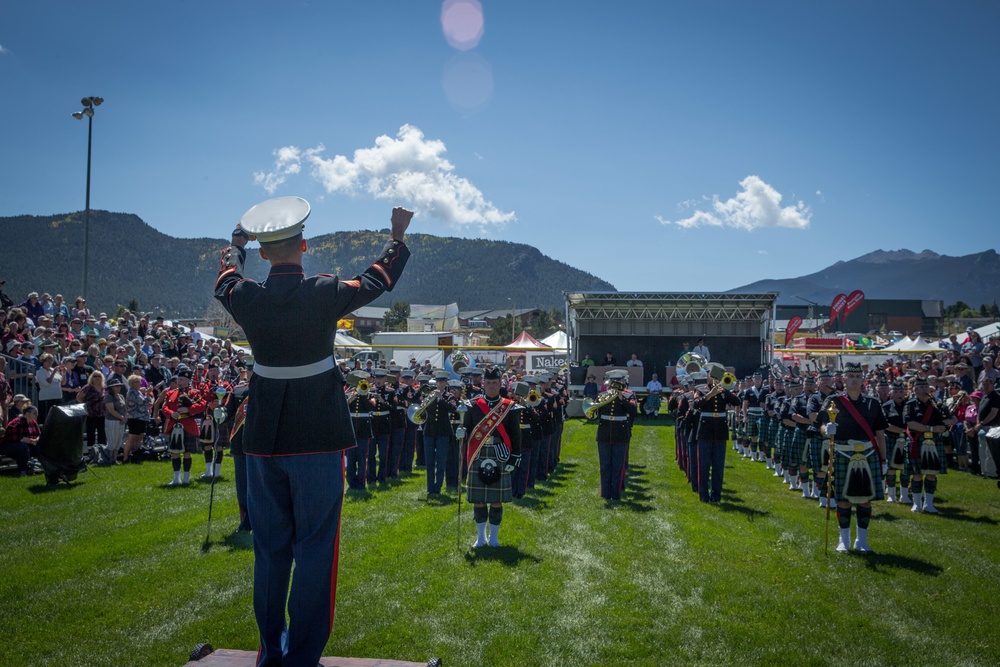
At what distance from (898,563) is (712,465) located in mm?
4380

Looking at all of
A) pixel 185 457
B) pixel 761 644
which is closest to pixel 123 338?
pixel 185 457

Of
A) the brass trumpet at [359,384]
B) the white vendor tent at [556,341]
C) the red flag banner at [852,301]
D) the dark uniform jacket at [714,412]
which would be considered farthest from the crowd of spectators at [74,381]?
the red flag banner at [852,301]

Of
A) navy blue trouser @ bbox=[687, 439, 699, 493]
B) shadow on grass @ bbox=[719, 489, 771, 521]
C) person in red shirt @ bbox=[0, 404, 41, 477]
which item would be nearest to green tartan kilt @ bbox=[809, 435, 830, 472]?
shadow on grass @ bbox=[719, 489, 771, 521]

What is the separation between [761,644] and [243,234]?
528cm

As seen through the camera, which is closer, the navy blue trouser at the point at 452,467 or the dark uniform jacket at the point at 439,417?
the dark uniform jacket at the point at 439,417

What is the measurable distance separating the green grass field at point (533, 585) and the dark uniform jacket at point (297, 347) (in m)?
2.75

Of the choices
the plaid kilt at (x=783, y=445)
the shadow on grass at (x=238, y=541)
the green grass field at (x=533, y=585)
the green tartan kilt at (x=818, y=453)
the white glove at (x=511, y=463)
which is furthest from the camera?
the plaid kilt at (x=783, y=445)

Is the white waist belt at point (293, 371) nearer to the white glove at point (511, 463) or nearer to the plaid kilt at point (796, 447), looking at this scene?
the white glove at point (511, 463)

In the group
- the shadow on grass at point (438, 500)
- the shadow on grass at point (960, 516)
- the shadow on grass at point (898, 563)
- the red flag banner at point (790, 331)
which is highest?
the red flag banner at point (790, 331)

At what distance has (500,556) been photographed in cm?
840

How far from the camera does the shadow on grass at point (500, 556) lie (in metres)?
8.15

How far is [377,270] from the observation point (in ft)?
11.6

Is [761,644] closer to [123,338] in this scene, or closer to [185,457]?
[185,457]

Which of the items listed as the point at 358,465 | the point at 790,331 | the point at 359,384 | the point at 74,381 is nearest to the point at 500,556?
the point at 358,465
